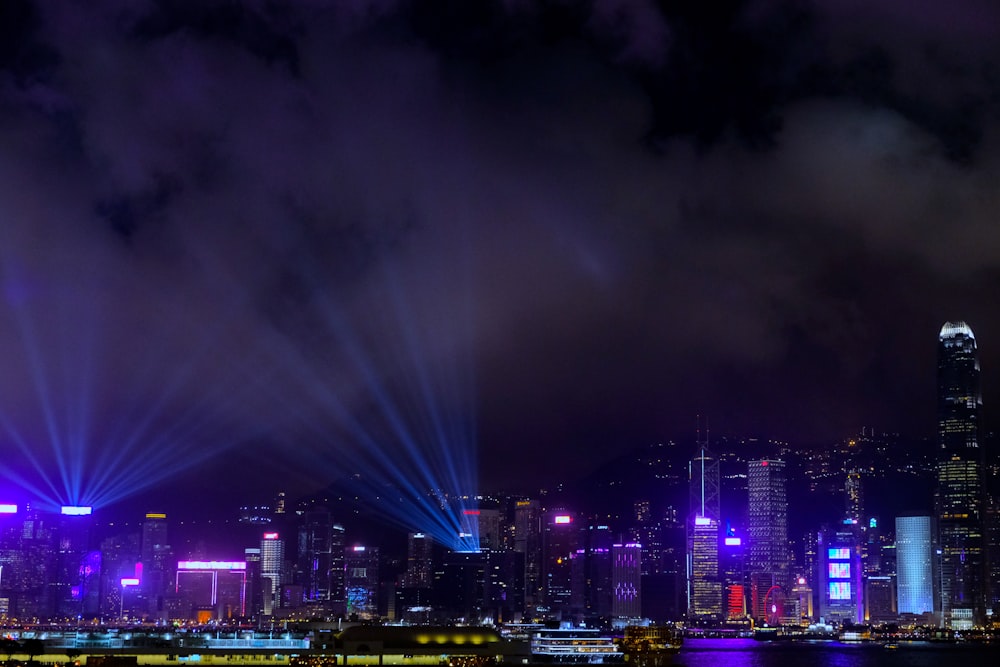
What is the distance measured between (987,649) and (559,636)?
4639 inches

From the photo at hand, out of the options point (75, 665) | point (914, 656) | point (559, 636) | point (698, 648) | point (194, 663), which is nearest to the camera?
point (75, 665)

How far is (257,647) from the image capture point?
9119 cm

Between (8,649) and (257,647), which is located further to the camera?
(257,647)

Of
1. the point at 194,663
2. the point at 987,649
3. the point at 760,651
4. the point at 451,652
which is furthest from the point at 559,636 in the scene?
the point at 987,649

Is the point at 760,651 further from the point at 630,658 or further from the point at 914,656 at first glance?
the point at 630,658

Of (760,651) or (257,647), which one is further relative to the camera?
(760,651)

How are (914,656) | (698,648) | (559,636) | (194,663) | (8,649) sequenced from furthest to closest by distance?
(698,648), (914,656), (559,636), (194,663), (8,649)

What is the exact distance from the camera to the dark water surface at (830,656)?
5640 inches

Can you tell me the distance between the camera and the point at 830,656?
165 m

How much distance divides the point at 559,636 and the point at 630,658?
21.9 feet

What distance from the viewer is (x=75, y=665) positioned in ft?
266

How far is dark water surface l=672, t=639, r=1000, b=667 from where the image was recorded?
14325cm

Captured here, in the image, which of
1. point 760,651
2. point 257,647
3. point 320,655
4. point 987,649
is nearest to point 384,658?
point 320,655

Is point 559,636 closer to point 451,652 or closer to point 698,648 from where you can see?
point 451,652
